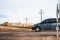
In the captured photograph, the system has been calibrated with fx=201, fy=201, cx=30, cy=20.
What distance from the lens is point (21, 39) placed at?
15734 millimetres

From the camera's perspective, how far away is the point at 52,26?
26.5 m

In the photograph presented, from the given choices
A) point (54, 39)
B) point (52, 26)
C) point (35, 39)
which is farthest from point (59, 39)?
point (52, 26)

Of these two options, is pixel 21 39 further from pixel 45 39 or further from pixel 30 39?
pixel 45 39

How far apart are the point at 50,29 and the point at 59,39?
1110cm

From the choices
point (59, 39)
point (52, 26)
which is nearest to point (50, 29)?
point (52, 26)

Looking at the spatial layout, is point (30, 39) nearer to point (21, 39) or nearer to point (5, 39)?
point (21, 39)

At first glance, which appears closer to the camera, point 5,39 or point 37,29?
point 5,39

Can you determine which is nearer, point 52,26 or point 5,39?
point 5,39

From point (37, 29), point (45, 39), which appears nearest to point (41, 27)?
point (37, 29)

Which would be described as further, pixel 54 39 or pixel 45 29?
pixel 45 29

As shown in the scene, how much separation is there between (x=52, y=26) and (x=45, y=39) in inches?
431

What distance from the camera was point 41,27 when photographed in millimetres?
26875

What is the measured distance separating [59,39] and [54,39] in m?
0.39

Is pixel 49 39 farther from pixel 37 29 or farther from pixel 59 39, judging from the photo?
pixel 37 29
